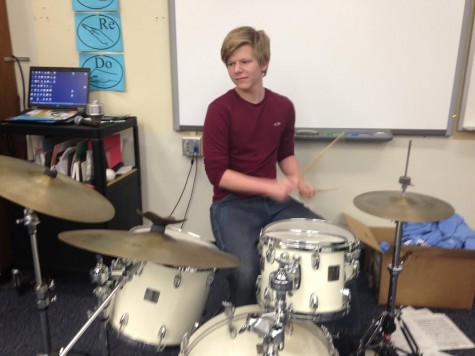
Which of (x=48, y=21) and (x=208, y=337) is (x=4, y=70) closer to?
(x=48, y=21)

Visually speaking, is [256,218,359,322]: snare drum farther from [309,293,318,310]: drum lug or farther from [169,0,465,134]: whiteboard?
[169,0,465,134]: whiteboard

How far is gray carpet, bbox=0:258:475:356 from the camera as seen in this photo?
5.45 feet

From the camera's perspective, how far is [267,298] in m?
1.24

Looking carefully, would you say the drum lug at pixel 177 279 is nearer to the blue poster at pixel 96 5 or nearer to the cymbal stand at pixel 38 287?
the cymbal stand at pixel 38 287

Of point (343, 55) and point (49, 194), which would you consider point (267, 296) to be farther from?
point (343, 55)

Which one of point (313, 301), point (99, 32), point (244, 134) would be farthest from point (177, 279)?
point (99, 32)

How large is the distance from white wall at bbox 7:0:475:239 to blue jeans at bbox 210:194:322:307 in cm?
58

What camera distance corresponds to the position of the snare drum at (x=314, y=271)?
3.93 ft

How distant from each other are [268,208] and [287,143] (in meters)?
0.36

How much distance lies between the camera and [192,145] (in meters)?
2.23

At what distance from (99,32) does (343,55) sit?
1261mm

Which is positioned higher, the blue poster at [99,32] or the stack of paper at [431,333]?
the blue poster at [99,32]

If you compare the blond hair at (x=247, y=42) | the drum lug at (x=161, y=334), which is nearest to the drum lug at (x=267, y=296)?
the drum lug at (x=161, y=334)

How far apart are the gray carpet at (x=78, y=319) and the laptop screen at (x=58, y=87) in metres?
0.89
